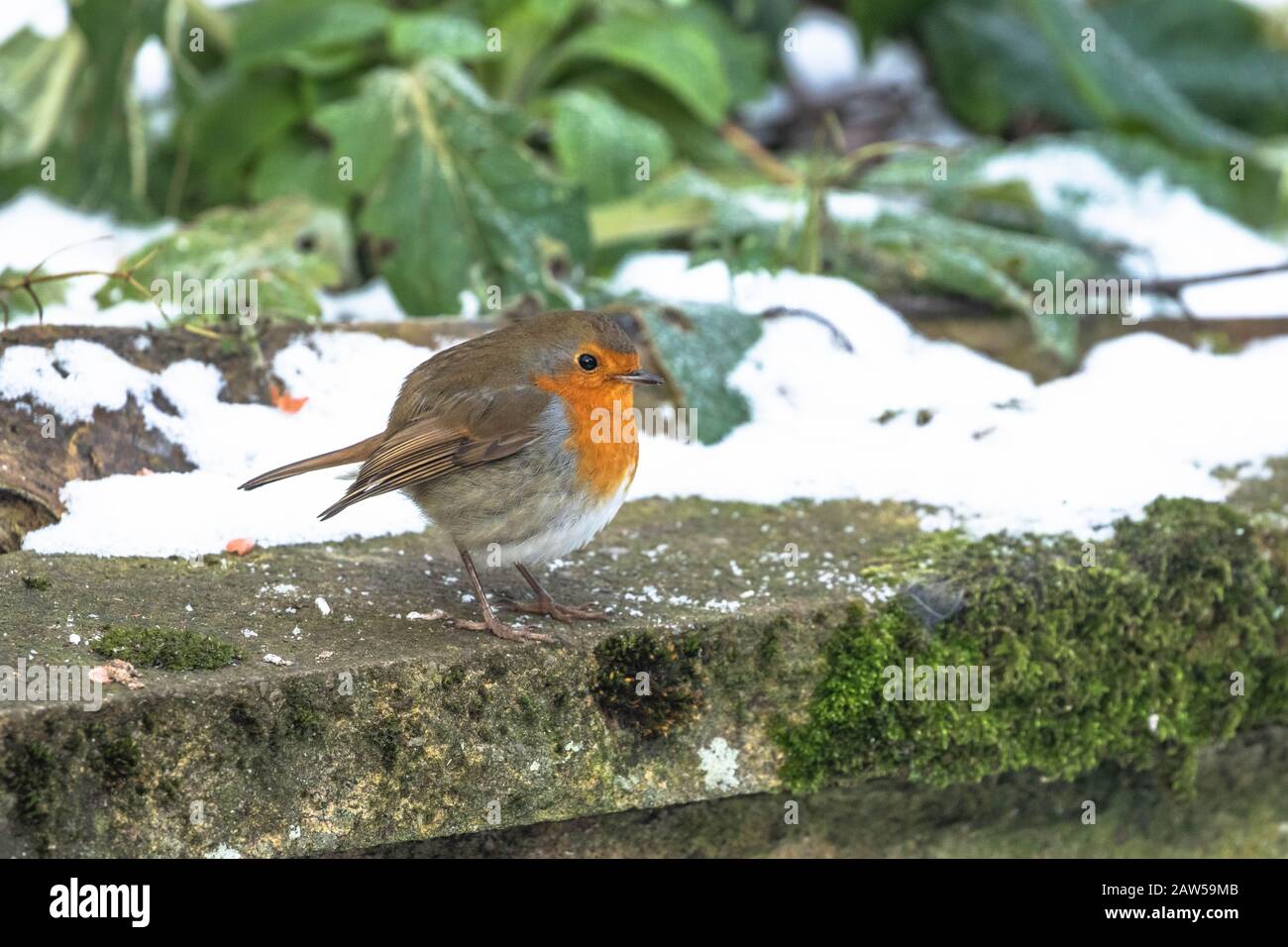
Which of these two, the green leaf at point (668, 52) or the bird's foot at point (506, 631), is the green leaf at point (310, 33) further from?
the bird's foot at point (506, 631)

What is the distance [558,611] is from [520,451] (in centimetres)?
34

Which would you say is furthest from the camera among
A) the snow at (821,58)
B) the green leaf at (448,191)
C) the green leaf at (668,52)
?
the snow at (821,58)

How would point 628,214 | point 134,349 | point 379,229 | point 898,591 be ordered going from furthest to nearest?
point 628,214
point 379,229
point 134,349
point 898,591

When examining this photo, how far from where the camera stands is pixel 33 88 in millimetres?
5277

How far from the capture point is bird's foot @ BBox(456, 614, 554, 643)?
271 centimetres

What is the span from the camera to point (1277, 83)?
20.7 feet

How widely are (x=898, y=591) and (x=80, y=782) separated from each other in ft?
5.32

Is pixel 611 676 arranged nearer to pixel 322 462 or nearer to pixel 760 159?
pixel 322 462

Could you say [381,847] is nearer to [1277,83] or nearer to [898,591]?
[898,591]

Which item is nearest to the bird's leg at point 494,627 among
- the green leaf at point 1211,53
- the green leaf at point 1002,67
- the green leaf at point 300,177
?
the green leaf at point 300,177

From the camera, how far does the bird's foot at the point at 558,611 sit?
9.41ft

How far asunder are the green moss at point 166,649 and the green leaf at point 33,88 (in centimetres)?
332

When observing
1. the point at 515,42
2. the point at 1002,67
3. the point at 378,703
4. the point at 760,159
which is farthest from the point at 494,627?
the point at 1002,67
